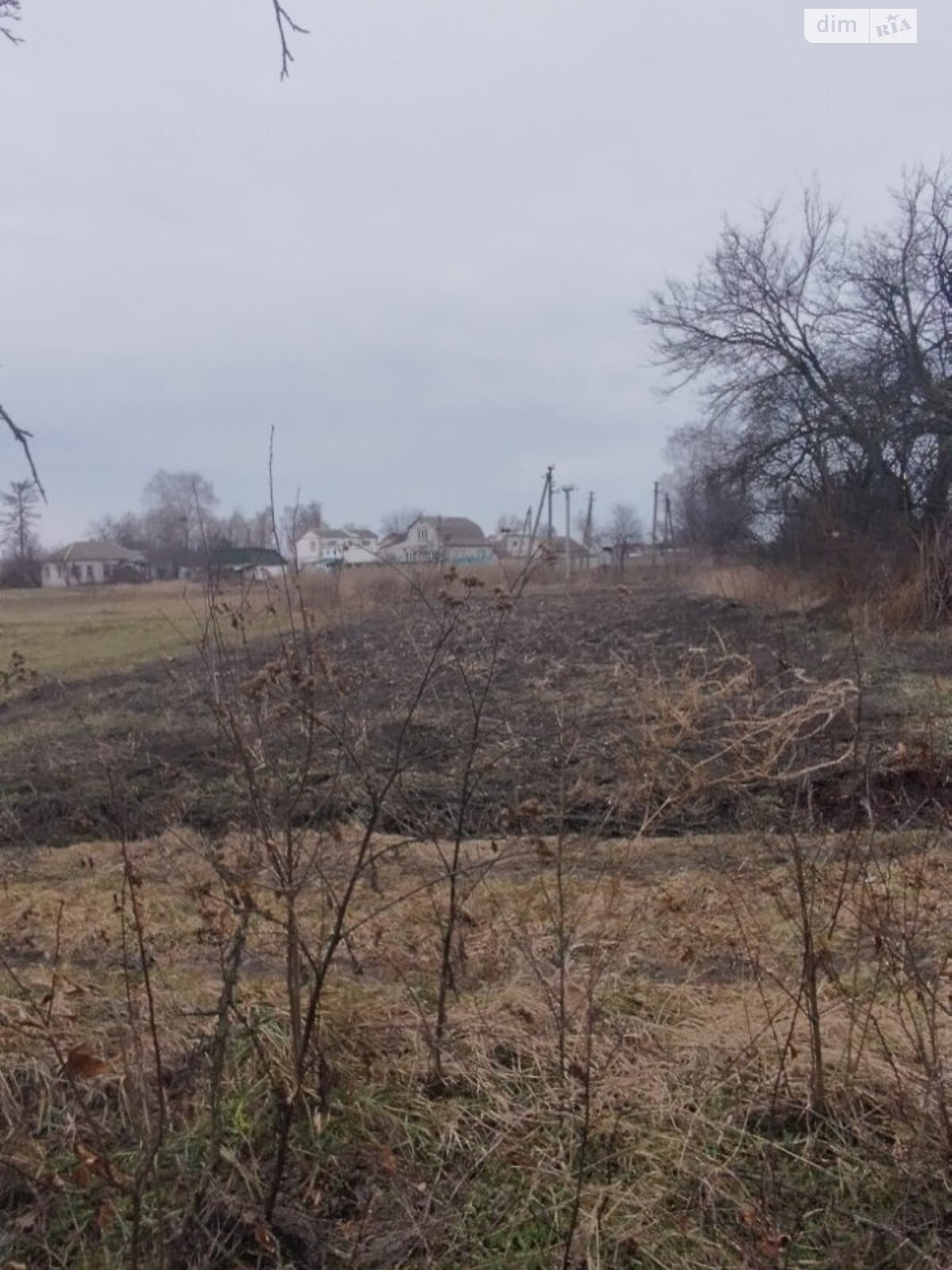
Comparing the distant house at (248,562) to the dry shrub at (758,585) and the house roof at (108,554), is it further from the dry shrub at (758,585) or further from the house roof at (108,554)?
the house roof at (108,554)

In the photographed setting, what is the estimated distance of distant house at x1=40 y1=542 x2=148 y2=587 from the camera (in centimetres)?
3441

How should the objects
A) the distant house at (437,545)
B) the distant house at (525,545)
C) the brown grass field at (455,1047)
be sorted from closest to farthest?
the brown grass field at (455,1047), the distant house at (525,545), the distant house at (437,545)

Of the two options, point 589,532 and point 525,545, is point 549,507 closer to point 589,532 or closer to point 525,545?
point 525,545

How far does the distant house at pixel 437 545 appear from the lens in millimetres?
→ 4391

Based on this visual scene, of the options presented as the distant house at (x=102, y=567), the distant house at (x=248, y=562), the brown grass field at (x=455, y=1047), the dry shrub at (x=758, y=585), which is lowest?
the brown grass field at (x=455, y=1047)

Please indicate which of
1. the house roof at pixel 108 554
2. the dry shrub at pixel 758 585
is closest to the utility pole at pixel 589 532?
the dry shrub at pixel 758 585

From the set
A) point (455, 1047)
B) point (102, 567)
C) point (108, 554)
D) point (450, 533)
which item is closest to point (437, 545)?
point (450, 533)

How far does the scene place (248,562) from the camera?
149 inches

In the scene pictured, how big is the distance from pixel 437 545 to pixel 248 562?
3.08 ft

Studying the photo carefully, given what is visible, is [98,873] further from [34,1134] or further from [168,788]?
[34,1134]

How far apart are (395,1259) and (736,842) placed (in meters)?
3.33

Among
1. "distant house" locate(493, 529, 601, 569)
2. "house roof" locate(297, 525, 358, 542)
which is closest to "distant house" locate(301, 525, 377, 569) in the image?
"house roof" locate(297, 525, 358, 542)

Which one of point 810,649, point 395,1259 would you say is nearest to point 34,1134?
point 395,1259

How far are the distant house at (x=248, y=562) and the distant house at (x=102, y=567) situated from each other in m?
28.1
